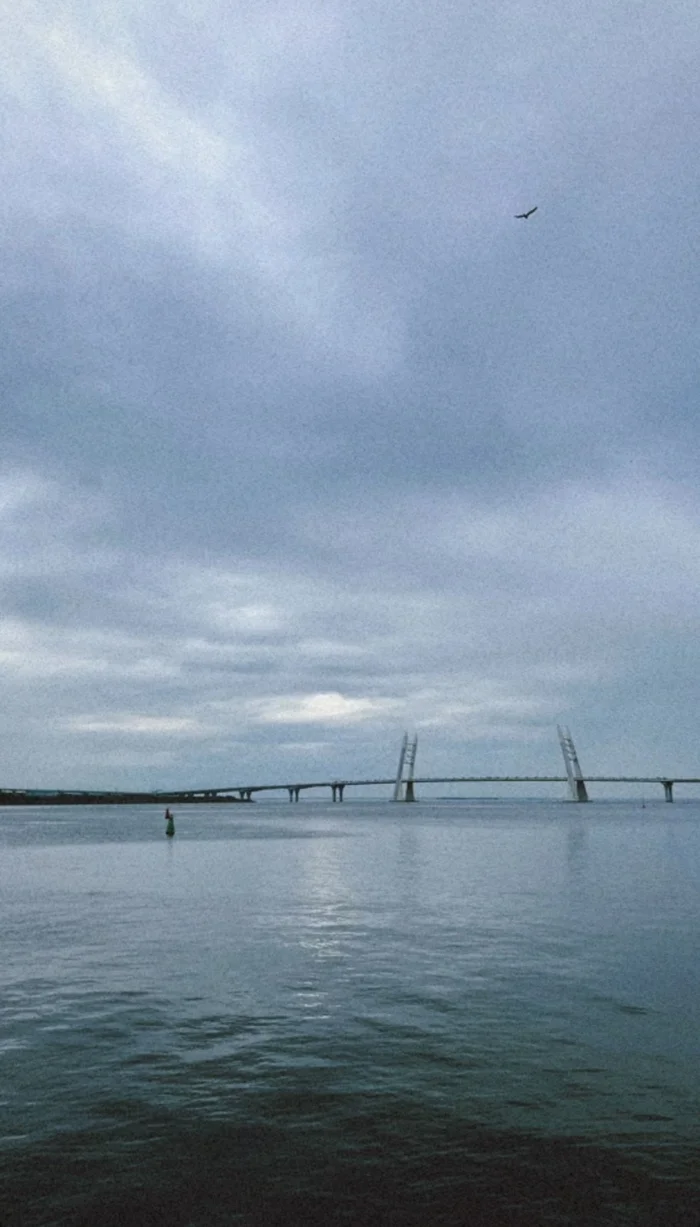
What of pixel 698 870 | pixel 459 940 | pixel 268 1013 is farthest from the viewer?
pixel 698 870

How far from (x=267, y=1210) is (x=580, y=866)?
2335 inches

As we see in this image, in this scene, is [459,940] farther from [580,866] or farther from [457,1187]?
[580,866]

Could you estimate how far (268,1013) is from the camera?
22.5 m

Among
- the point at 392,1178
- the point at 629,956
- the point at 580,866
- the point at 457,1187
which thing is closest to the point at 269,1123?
the point at 392,1178

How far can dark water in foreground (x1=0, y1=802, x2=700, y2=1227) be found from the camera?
491 inches

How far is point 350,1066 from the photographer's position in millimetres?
18328

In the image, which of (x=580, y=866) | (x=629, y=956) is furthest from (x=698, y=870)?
(x=629, y=956)

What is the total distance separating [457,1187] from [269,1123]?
3910 millimetres

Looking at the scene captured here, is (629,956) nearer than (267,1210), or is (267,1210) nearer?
(267,1210)

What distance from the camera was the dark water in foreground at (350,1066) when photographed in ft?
40.9

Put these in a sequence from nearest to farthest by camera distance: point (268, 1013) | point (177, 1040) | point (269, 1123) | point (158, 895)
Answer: point (269, 1123), point (177, 1040), point (268, 1013), point (158, 895)

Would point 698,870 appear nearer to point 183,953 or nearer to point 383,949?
point 383,949

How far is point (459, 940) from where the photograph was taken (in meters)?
33.0

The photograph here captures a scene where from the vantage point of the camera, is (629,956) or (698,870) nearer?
(629,956)
